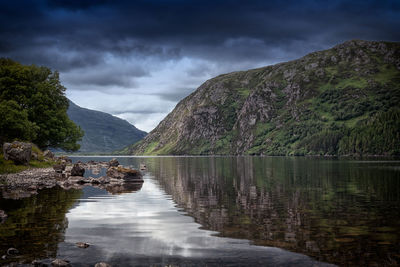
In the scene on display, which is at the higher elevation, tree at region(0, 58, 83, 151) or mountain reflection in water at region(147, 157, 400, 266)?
tree at region(0, 58, 83, 151)

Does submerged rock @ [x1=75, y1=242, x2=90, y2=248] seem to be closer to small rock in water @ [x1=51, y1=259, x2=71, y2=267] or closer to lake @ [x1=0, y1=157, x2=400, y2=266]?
lake @ [x1=0, y1=157, x2=400, y2=266]

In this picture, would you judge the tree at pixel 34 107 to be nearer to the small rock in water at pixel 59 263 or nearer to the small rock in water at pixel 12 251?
the small rock in water at pixel 12 251

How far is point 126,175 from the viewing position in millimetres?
63938

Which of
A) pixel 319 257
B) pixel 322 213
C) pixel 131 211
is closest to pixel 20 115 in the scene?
pixel 131 211

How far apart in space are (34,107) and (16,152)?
31369 mm

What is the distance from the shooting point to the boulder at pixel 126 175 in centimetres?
6296

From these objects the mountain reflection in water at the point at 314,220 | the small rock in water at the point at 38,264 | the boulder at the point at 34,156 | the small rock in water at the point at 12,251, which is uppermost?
the boulder at the point at 34,156

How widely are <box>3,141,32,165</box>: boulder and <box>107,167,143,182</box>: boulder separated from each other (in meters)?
16.7

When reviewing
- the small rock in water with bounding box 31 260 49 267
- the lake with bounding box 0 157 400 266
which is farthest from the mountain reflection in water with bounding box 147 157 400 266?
the small rock in water with bounding box 31 260 49 267

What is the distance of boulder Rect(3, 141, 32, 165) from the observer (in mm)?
65188

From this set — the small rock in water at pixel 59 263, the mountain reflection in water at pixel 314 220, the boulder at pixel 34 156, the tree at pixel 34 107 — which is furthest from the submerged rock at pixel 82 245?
the boulder at pixel 34 156

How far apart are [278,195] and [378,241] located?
72.1 ft

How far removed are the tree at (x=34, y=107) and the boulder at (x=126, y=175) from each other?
2397cm

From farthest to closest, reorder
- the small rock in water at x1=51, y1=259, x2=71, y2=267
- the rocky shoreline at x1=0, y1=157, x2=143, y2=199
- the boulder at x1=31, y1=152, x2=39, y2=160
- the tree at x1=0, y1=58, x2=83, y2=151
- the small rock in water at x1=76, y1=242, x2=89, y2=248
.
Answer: the boulder at x1=31, y1=152, x2=39, y2=160 < the tree at x1=0, y1=58, x2=83, y2=151 < the rocky shoreline at x1=0, y1=157, x2=143, y2=199 < the small rock in water at x1=76, y1=242, x2=89, y2=248 < the small rock in water at x1=51, y1=259, x2=71, y2=267
